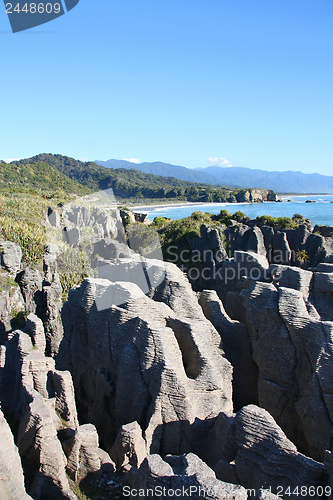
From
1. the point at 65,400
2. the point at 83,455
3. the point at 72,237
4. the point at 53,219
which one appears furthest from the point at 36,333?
the point at 53,219

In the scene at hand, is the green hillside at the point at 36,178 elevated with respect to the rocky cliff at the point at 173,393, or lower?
elevated

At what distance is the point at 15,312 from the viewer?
55.6ft

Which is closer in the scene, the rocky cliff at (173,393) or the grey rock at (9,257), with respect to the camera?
the rocky cliff at (173,393)

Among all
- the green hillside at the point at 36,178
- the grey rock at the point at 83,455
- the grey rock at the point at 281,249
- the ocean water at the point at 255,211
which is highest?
the green hillside at the point at 36,178

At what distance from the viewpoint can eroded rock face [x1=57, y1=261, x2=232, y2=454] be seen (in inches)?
339

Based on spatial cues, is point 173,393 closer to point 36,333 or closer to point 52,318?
point 36,333

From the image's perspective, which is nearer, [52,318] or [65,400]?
[65,400]

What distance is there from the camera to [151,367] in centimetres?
888

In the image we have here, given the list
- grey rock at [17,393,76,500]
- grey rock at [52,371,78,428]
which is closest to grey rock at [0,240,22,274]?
grey rock at [52,371,78,428]

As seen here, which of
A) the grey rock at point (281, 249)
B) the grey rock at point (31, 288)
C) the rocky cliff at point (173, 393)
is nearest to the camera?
the rocky cliff at point (173, 393)

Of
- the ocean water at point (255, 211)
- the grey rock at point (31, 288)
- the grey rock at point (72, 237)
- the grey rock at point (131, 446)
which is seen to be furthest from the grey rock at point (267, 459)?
the ocean water at point (255, 211)

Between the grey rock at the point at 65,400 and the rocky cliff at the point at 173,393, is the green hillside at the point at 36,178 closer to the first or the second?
the rocky cliff at the point at 173,393

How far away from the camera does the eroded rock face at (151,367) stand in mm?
8609

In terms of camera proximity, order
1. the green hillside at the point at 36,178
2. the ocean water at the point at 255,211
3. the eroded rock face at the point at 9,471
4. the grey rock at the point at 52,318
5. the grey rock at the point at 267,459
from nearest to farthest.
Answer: the eroded rock face at the point at 9,471, the grey rock at the point at 267,459, the grey rock at the point at 52,318, the green hillside at the point at 36,178, the ocean water at the point at 255,211
